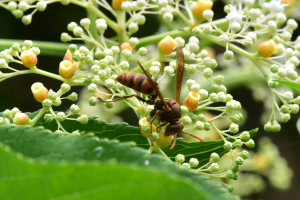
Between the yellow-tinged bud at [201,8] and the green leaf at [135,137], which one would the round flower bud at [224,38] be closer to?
the yellow-tinged bud at [201,8]

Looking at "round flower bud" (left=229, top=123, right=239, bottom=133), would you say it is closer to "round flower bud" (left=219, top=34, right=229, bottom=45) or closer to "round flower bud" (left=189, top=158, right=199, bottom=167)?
"round flower bud" (left=189, top=158, right=199, bottom=167)

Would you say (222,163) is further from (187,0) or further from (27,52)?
(27,52)

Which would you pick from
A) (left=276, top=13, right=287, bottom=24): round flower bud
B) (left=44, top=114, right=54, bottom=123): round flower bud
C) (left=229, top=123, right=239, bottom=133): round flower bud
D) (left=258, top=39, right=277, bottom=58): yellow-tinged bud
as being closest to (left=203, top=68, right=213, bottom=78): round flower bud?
(left=229, top=123, right=239, bottom=133): round flower bud

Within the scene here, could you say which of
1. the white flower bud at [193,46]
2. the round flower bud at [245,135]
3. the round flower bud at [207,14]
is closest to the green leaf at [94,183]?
the round flower bud at [245,135]

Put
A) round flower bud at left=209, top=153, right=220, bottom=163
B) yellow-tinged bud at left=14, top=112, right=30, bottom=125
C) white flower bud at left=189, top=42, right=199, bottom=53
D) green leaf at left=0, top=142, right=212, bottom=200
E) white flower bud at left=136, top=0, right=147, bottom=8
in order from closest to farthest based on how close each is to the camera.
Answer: green leaf at left=0, top=142, right=212, bottom=200 → yellow-tinged bud at left=14, top=112, right=30, bottom=125 → round flower bud at left=209, top=153, right=220, bottom=163 → white flower bud at left=189, top=42, right=199, bottom=53 → white flower bud at left=136, top=0, right=147, bottom=8

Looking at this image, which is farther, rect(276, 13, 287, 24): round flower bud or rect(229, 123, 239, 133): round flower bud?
rect(276, 13, 287, 24): round flower bud

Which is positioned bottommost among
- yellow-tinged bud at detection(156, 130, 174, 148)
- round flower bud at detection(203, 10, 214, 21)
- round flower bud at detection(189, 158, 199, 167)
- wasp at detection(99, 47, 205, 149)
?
round flower bud at detection(189, 158, 199, 167)

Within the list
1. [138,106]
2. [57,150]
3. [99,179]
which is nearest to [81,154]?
[57,150]
